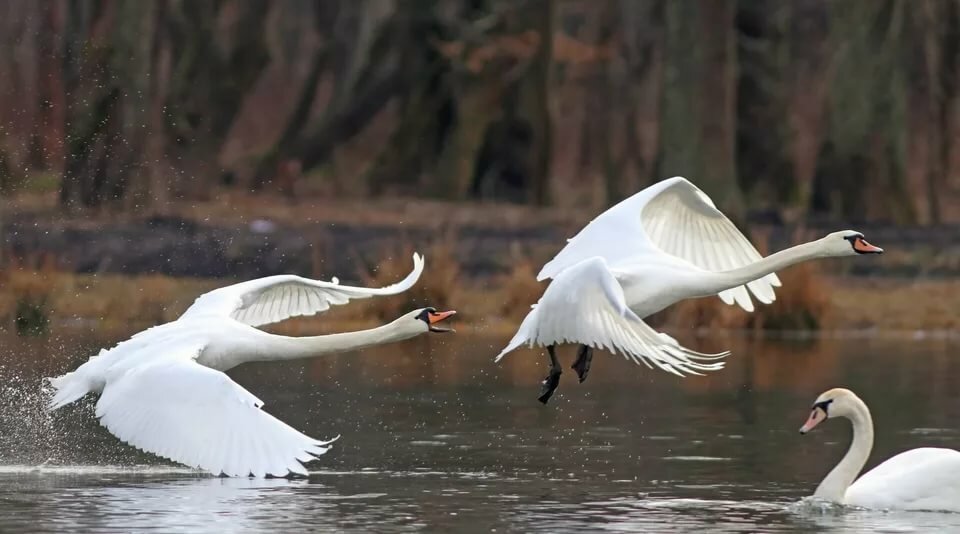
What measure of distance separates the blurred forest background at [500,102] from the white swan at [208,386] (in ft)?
49.9

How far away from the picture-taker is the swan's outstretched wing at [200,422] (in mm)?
12891

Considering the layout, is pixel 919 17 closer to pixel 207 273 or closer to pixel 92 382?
pixel 207 273

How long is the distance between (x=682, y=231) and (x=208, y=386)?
5430 mm

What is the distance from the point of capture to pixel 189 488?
14.6 metres

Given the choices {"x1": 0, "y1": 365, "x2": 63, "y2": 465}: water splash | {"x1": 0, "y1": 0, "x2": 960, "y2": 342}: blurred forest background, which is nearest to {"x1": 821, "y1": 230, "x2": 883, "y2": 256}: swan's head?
{"x1": 0, "y1": 365, "x2": 63, "y2": 465}: water splash

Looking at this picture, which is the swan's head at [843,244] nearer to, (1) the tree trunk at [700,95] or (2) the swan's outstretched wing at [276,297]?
(2) the swan's outstretched wing at [276,297]

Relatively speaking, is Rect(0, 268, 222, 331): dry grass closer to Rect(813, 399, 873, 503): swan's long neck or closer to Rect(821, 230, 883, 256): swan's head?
Rect(821, 230, 883, 256): swan's head

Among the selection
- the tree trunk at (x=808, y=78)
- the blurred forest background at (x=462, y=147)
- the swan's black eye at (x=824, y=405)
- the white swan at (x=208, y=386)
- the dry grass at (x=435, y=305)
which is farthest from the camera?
the tree trunk at (x=808, y=78)

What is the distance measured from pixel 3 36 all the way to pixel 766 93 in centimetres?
1248

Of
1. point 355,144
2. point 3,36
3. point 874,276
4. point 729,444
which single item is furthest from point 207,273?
point 355,144

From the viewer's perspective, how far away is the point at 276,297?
1667cm

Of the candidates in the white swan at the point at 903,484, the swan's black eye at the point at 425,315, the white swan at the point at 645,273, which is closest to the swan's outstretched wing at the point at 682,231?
the white swan at the point at 645,273

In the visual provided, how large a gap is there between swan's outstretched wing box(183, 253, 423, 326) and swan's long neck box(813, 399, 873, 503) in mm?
2962

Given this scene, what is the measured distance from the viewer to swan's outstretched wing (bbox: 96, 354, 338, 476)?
12.9 metres
